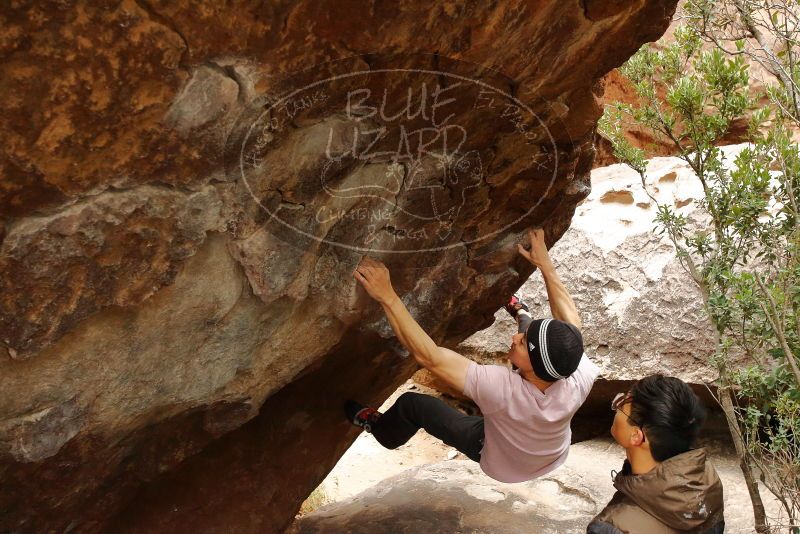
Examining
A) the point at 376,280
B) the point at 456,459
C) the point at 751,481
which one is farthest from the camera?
the point at 456,459

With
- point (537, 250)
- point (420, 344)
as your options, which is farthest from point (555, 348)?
point (537, 250)

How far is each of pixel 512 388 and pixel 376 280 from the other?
0.86 meters

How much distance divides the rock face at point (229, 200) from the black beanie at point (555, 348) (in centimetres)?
85

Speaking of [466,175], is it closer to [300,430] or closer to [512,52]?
[512,52]

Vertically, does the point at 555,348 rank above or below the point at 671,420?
above

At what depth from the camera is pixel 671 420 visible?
11.0ft

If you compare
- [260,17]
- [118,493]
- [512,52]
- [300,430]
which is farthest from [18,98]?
[300,430]

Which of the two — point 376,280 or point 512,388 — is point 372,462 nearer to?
point 512,388

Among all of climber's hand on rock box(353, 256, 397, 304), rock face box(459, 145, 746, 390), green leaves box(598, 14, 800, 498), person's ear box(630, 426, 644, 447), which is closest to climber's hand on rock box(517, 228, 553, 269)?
green leaves box(598, 14, 800, 498)

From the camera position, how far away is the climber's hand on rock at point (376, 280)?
3.63m

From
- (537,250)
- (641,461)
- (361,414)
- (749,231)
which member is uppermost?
(749,231)

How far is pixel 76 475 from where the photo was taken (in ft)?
11.0

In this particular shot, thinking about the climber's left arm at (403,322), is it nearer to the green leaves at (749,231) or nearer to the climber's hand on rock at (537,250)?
the climber's hand on rock at (537,250)

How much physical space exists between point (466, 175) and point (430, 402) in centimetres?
134
